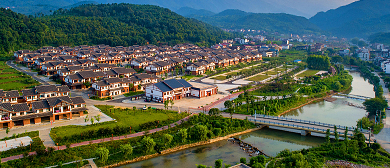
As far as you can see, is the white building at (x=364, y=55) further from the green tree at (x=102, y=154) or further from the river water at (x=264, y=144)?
the green tree at (x=102, y=154)

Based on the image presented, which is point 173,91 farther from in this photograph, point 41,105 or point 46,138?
point 46,138

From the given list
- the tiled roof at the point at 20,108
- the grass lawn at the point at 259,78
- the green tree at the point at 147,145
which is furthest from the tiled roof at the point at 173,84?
the grass lawn at the point at 259,78

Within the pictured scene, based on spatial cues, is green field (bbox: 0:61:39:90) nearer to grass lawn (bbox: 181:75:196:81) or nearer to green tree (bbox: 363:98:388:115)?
grass lawn (bbox: 181:75:196:81)

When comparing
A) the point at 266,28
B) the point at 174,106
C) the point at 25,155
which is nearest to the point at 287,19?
the point at 266,28

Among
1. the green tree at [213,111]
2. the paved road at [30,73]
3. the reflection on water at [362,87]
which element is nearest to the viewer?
the green tree at [213,111]

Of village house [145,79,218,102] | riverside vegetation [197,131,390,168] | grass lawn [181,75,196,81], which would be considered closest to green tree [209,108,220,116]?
village house [145,79,218,102]

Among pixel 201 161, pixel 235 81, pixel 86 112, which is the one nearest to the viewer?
pixel 201 161

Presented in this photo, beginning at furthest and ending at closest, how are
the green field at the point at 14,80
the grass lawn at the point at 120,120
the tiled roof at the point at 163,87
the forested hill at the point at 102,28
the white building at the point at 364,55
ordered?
1. the white building at the point at 364,55
2. the forested hill at the point at 102,28
3. the green field at the point at 14,80
4. the tiled roof at the point at 163,87
5. the grass lawn at the point at 120,120

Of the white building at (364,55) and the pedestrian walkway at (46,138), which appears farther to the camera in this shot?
the white building at (364,55)

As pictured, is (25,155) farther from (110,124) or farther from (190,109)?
(190,109)
